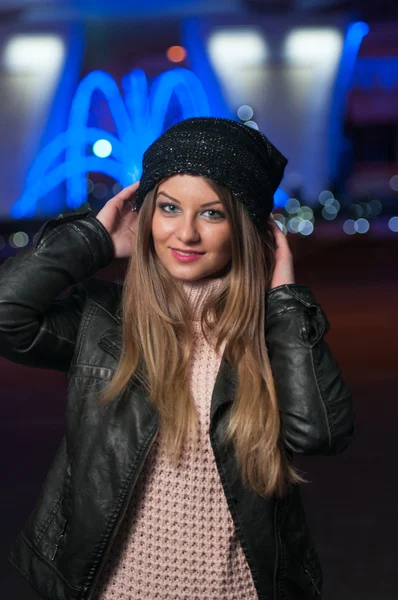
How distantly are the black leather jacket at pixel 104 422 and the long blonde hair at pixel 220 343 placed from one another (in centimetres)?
3

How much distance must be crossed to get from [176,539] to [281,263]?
0.71 m

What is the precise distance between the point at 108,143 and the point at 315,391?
1226 cm

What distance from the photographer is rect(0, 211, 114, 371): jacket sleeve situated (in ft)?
6.63

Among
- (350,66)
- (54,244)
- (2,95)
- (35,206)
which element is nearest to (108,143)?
(35,206)

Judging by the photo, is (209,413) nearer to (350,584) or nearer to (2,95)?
(350,584)

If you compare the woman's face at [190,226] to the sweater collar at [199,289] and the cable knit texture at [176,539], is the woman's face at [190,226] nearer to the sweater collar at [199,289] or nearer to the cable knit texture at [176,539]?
the sweater collar at [199,289]

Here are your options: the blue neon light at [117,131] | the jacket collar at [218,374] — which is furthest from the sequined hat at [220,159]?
the blue neon light at [117,131]

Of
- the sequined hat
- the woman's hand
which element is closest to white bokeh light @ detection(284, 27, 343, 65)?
the woman's hand

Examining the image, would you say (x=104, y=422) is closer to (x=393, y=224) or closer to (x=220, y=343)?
(x=220, y=343)

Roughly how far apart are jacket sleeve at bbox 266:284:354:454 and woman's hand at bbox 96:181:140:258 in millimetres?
437

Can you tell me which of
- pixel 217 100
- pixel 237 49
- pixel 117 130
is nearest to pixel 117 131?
pixel 117 130

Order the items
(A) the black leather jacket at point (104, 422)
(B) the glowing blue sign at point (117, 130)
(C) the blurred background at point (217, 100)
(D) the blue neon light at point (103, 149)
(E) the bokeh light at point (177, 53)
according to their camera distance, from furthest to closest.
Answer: (E) the bokeh light at point (177, 53) < (C) the blurred background at point (217, 100) < (D) the blue neon light at point (103, 149) < (B) the glowing blue sign at point (117, 130) < (A) the black leather jacket at point (104, 422)

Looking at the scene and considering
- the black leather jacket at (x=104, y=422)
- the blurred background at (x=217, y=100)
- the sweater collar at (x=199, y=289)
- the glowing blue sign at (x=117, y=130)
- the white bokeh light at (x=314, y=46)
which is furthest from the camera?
the white bokeh light at (x=314, y=46)

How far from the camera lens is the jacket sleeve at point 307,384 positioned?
6.54 feet
